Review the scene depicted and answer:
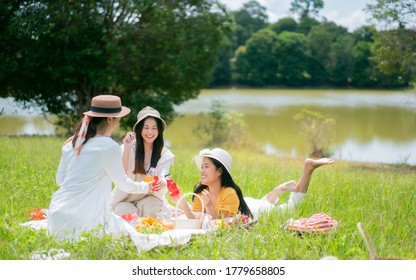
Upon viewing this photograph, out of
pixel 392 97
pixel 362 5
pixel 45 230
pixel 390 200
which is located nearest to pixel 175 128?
pixel 362 5

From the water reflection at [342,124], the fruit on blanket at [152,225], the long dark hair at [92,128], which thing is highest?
the long dark hair at [92,128]

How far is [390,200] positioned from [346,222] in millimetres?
1405

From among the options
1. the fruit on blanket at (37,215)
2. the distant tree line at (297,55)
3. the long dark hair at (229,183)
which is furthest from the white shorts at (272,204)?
the distant tree line at (297,55)

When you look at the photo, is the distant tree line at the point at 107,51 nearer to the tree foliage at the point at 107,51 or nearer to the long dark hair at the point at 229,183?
the tree foliage at the point at 107,51

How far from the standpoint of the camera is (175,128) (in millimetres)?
22953

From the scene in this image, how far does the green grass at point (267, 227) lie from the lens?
191 inches

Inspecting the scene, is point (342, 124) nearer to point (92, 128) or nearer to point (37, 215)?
point (37, 215)

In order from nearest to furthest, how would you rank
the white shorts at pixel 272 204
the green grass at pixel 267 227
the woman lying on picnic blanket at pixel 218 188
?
the green grass at pixel 267 227
the woman lying on picnic blanket at pixel 218 188
the white shorts at pixel 272 204

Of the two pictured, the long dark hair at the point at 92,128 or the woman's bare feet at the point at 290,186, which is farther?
the woman's bare feet at the point at 290,186

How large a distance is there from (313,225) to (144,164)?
2.02m

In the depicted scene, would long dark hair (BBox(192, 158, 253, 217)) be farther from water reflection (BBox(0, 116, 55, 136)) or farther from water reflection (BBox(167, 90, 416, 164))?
water reflection (BBox(0, 116, 55, 136))

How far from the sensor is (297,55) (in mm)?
40938

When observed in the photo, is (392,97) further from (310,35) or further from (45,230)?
(45,230)

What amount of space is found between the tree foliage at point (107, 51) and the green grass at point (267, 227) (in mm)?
8974
